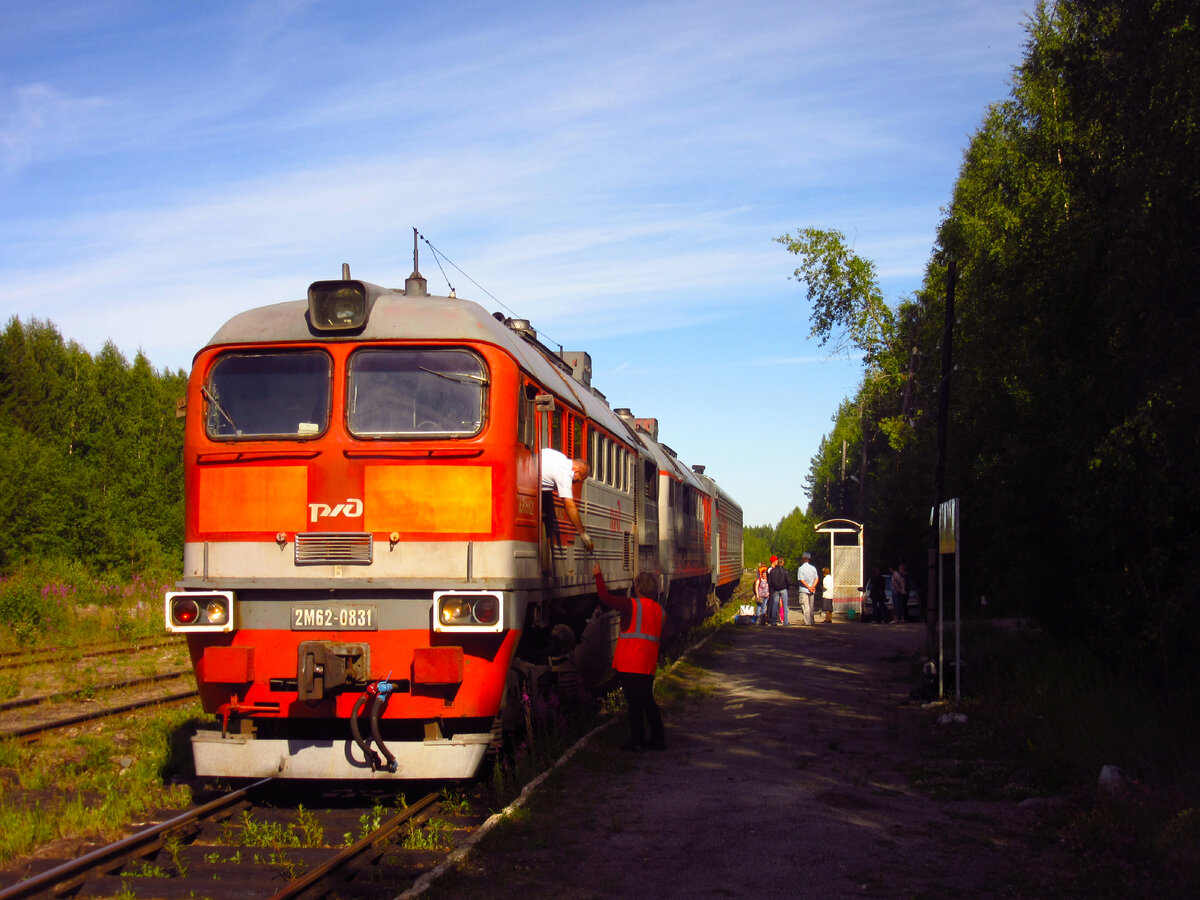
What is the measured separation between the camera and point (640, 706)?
10.3 meters

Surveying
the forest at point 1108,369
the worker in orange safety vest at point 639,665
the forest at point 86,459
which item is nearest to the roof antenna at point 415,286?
the worker in orange safety vest at point 639,665

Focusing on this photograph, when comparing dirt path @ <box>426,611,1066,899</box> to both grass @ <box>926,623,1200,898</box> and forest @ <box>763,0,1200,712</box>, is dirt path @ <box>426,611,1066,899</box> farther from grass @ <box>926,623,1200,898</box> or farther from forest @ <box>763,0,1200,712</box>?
forest @ <box>763,0,1200,712</box>

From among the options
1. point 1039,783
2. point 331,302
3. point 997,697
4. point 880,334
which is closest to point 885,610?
point 880,334

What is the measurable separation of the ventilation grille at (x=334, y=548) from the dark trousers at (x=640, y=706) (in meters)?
3.45

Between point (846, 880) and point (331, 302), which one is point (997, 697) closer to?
point (846, 880)

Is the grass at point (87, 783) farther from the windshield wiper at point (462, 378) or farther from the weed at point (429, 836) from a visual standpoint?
the windshield wiper at point (462, 378)

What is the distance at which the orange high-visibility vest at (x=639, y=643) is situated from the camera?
1023 cm

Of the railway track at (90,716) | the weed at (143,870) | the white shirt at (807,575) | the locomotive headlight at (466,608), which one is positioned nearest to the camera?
the weed at (143,870)

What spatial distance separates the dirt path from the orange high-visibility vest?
769 mm

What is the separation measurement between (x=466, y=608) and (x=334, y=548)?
103cm

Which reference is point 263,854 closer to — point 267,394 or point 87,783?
point 87,783

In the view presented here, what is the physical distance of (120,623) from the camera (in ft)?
68.4

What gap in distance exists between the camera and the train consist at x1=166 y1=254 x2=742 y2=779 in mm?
7395

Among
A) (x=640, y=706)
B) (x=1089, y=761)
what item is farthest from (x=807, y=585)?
(x=1089, y=761)
